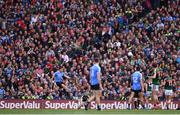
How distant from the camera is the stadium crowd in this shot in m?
32.1

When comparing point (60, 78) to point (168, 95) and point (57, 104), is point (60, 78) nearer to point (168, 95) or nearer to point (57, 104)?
point (57, 104)

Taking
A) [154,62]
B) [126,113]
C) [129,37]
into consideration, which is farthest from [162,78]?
[126,113]

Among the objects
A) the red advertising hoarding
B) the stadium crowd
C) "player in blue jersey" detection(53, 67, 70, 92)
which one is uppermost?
the stadium crowd

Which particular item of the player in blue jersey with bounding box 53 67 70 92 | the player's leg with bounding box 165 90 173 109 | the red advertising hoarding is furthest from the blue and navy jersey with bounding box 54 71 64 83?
the player's leg with bounding box 165 90 173 109

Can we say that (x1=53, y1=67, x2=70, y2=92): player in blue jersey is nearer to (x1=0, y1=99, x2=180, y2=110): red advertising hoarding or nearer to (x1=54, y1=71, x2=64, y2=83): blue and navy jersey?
(x1=54, y1=71, x2=64, y2=83): blue and navy jersey

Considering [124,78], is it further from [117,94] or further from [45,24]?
[45,24]

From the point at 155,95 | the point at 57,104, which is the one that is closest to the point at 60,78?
the point at 57,104

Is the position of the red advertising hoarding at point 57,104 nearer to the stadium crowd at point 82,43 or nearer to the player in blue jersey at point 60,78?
the stadium crowd at point 82,43

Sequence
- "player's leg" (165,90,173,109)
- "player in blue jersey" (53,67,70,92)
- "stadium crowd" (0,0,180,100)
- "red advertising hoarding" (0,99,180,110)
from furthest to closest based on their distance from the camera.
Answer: "stadium crowd" (0,0,180,100), "player in blue jersey" (53,67,70,92), "red advertising hoarding" (0,99,180,110), "player's leg" (165,90,173,109)

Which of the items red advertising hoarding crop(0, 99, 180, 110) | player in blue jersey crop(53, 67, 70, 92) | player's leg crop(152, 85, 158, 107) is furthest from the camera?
player in blue jersey crop(53, 67, 70, 92)

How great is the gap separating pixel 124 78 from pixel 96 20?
529cm

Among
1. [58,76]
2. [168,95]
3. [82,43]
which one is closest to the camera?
[168,95]

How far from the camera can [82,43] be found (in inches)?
1378

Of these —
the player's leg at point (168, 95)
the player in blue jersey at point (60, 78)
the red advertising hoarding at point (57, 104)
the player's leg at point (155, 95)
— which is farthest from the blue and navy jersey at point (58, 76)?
the player's leg at point (168, 95)
